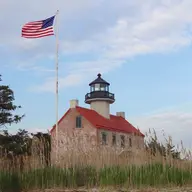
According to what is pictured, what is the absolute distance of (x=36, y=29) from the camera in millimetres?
18391

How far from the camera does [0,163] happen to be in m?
13.5

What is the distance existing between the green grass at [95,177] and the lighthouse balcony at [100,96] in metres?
37.1

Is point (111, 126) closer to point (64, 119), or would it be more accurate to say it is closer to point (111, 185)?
point (64, 119)

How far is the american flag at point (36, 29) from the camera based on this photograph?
18266 mm

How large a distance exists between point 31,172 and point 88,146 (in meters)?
2.23

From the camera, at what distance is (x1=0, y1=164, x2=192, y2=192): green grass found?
1190 centimetres

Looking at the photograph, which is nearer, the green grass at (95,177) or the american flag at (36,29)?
the green grass at (95,177)

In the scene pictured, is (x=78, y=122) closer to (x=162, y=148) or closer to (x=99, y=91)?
(x=99, y=91)

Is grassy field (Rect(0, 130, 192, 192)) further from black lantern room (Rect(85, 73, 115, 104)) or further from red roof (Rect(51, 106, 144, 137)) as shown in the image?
black lantern room (Rect(85, 73, 115, 104))

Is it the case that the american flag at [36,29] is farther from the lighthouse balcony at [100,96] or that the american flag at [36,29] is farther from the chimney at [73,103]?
the lighthouse balcony at [100,96]

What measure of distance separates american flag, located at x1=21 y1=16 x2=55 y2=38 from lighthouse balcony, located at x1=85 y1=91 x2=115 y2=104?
1256 inches

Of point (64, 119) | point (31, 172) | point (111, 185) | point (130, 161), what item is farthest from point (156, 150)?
point (64, 119)

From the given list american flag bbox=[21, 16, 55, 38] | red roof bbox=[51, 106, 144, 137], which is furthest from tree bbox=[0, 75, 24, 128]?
red roof bbox=[51, 106, 144, 137]

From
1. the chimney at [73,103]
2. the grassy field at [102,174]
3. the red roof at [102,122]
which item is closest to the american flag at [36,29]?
the grassy field at [102,174]
